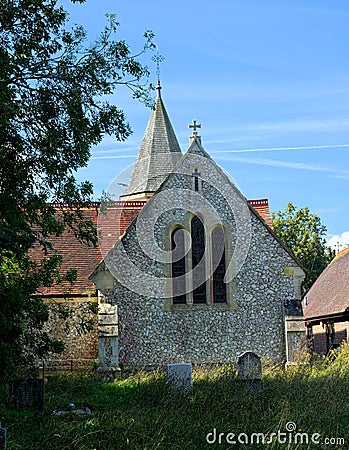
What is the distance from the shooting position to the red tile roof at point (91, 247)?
2023 centimetres

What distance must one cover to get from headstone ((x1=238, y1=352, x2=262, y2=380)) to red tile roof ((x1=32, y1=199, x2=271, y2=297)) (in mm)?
7007

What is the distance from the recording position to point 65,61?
494 inches

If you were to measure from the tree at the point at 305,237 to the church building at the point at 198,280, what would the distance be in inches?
932

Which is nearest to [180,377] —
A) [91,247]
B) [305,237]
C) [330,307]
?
[91,247]

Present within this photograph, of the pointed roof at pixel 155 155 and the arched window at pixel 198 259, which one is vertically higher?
the pointed roof at pixel 155 155

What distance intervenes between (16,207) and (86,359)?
9.08 metres

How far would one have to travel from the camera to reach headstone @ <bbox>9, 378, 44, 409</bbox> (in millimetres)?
12227

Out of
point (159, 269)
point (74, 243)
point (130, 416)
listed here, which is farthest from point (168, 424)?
point (74, 243)

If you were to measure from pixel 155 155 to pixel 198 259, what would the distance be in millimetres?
8304

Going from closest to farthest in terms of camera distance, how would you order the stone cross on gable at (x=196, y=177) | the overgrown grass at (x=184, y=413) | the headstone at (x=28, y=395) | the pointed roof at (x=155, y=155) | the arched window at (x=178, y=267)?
the overgrown grass at (x=184, y=413), the headstone at (x=28, y=395), the arched window at (x=178, y=267), the stone cross on gable at (x=196, y=177), the pointed roof at (x=155, y=155)

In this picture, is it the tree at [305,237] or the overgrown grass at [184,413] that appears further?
the tree at [305,237]

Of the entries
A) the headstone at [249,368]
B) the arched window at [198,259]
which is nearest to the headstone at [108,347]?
the arched window at [198,259]

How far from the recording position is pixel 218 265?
1994 cm

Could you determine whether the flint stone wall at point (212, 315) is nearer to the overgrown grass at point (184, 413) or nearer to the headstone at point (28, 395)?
the overgrown grass at point (184, 413)
